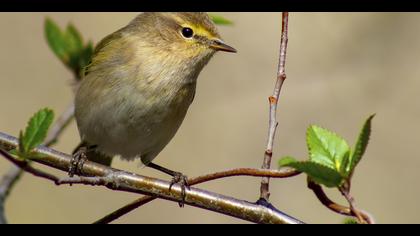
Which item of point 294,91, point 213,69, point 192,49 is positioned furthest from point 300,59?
point 192,49

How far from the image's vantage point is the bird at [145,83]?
390 centimetres

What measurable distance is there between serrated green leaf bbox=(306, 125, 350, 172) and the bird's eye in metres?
2.16

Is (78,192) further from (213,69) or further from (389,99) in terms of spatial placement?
(389,99)

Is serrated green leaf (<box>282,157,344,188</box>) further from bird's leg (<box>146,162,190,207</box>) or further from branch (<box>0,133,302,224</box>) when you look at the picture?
bird's leg (<box>146,162,190,207</box>)

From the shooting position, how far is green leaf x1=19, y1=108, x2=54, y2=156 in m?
1.93

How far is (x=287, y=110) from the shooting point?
7949 millimetres

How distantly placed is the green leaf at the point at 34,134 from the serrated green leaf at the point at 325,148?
80 cm

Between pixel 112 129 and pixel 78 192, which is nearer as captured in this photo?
pixel 112 129

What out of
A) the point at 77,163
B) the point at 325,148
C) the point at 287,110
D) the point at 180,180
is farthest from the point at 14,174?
the point at 287,110

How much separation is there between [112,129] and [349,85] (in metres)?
4.41

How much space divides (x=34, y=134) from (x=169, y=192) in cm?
71

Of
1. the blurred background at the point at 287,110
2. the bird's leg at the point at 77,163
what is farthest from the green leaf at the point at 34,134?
the blurred background at the point at 287,110

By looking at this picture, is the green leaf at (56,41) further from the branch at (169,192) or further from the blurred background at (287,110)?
the blurred background at (287,110)

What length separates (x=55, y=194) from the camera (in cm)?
757
